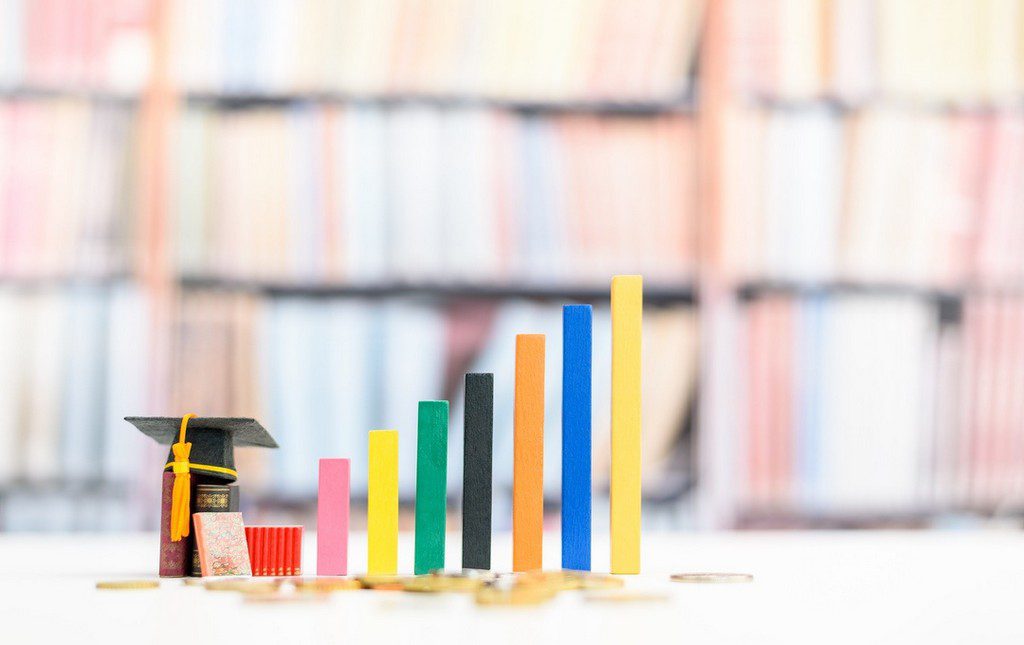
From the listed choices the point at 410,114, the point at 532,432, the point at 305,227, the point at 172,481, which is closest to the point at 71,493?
the point at 305,227

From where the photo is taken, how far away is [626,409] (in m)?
1.53

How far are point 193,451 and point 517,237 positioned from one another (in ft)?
4.69

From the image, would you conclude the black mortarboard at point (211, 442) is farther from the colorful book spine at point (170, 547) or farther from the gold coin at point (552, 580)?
the gold coin at point (552, 580)

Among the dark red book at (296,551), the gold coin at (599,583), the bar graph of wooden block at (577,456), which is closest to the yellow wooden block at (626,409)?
the bar graph of wooden block at (577,456)

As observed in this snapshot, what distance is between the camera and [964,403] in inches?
112

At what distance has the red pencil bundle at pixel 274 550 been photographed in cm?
150

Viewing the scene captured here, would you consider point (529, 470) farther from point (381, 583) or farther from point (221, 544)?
point (221, 544)

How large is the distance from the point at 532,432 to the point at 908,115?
5.79ft

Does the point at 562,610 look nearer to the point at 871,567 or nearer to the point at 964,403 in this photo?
the point at 871,567

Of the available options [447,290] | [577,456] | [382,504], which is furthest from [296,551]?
[447,290]

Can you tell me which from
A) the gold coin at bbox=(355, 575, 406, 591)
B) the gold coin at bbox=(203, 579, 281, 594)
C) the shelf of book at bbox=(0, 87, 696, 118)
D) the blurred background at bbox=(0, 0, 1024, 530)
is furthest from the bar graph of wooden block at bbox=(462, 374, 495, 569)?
the shelf of book at bbox=(0, 87, 696, 118)

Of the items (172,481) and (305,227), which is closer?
(172,481)

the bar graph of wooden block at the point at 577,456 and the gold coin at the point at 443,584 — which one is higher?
the bar graph of wooden block at the point at 577,456

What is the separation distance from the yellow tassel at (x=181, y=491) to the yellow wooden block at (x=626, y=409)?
0.51m
